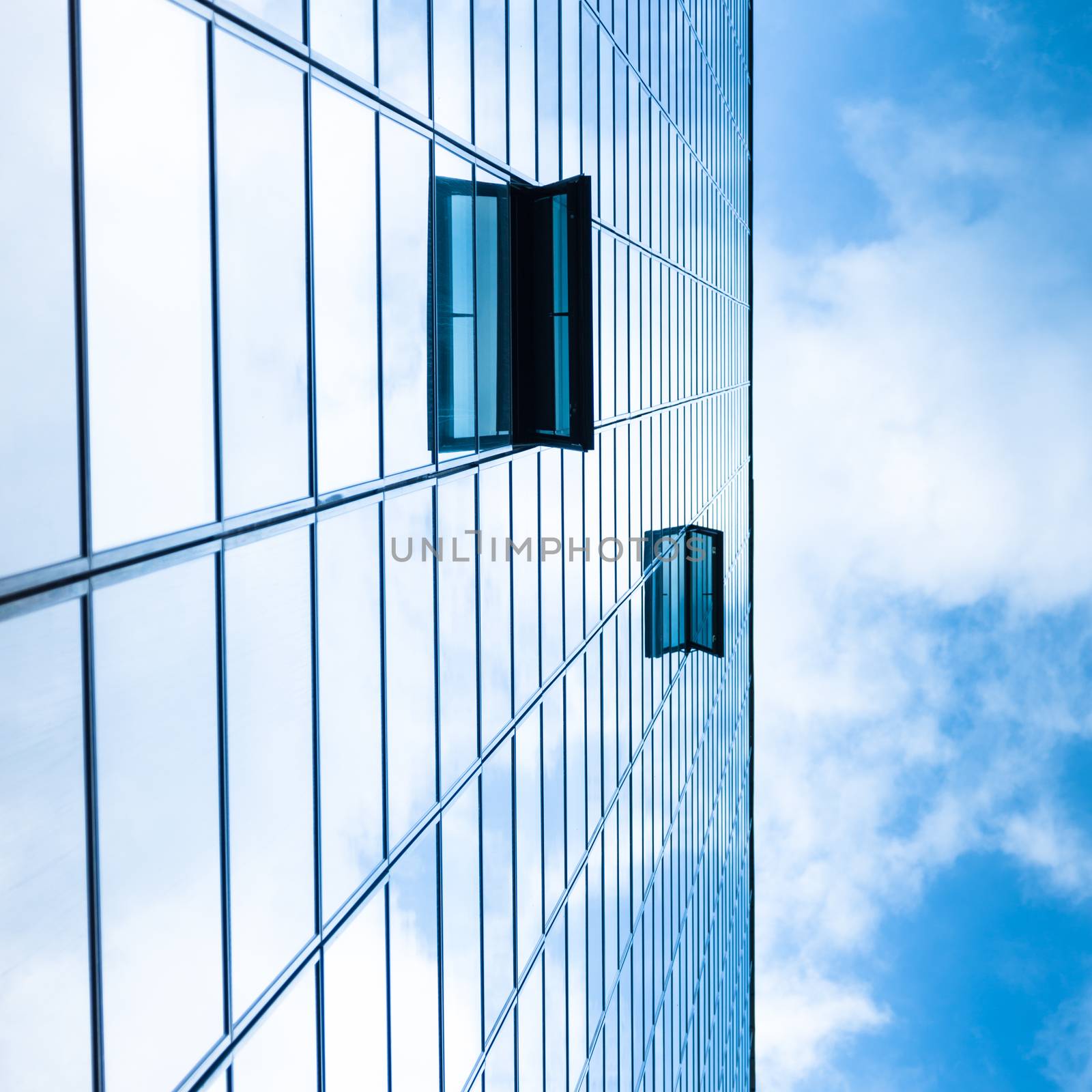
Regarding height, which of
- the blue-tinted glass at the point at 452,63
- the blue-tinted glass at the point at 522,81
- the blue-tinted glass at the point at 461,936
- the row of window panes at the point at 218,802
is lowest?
the blue-tinted glass at the point at 461,936

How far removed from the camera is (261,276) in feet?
25.0

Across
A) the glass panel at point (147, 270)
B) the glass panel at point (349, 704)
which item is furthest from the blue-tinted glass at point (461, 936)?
the glass panel at point (147, 270)

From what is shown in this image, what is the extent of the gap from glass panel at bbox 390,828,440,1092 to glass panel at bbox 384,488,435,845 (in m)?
0.56

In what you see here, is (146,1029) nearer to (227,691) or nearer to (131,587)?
(227,691)

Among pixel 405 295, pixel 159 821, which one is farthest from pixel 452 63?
pixel 159 821

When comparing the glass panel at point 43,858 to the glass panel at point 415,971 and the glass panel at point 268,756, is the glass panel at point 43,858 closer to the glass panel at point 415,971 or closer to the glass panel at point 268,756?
the glass panel at point 268,756

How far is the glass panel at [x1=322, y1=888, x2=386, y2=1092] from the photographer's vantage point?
345 inches

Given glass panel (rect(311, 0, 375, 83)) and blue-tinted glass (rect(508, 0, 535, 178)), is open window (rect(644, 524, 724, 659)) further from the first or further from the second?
glass panel (rect(311, 0, 375, 83))

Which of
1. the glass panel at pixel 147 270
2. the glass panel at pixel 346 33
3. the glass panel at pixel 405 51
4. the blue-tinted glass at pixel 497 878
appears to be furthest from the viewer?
the blue-tinted glass at pixel 497 878

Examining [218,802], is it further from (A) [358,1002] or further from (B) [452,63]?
(B) [452,63]

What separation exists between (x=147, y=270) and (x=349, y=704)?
4615mm

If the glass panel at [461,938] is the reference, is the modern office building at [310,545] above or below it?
above

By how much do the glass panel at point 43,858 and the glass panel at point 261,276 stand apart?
2225 millimetres

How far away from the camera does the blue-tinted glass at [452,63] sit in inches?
445
